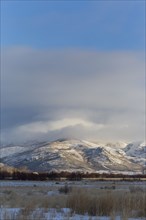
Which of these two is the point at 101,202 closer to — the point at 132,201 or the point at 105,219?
the point at 132,201

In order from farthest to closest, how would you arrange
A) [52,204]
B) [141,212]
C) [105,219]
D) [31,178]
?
[31,178] → [52,204] → [141,212] → [105,219]

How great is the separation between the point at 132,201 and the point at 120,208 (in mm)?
1401

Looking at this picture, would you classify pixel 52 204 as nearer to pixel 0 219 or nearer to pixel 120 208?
pixel 120 208

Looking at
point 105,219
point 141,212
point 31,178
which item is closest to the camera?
point 105,219

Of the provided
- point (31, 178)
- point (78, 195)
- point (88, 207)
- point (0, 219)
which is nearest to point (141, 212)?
point (88, 207)

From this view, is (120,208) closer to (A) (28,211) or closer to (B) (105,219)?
(B) (105,219)

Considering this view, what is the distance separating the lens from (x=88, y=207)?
19406 mm

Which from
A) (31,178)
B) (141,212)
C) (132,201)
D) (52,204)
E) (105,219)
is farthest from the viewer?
(31,178)

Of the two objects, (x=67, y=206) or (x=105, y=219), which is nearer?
(x=105, y=219)

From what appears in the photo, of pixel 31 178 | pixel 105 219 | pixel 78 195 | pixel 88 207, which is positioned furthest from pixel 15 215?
pixel 31 178

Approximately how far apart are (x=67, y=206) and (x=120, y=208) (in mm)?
2795

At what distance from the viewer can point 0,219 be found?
14195 mm

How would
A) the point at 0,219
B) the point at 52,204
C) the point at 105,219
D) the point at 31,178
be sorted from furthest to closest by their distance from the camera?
the point at 31,178, the point at 52,204, the point at 105,219, the point at 0,219

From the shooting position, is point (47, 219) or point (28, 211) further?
point (28, 211)
